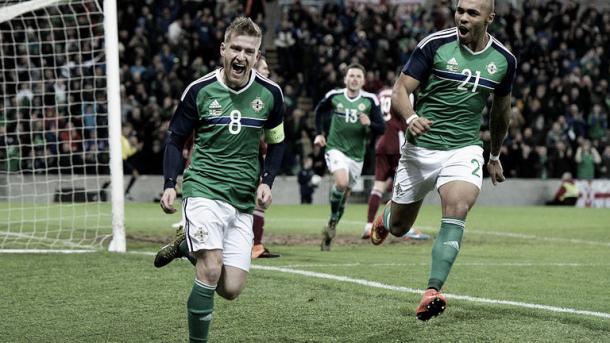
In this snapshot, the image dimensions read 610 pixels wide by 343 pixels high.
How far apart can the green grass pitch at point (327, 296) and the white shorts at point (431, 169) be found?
896mm

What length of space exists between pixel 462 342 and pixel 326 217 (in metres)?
13.9

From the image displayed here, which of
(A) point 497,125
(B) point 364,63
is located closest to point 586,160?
(B) point 364,63

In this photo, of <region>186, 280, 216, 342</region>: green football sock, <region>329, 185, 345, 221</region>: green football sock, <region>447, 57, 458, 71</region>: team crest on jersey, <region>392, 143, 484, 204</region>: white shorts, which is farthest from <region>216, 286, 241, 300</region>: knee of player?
<region>329, 185, 345, 221</region>: green football sock

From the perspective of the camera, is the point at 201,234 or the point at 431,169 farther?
the point at 431,169

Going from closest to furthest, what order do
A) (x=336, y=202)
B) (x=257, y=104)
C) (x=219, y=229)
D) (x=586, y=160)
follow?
1. (x=219, y=229)
2. (x=257, y=104)
3. (x=336, y=202)
4. (x=586, y=160)

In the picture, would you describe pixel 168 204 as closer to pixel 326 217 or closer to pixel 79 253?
pixel 79 253

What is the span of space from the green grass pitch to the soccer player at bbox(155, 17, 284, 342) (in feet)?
2.37

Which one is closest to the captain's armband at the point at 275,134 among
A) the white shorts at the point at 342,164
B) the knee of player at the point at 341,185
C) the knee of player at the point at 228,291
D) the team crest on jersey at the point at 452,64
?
the knee of player at the point at 228,291

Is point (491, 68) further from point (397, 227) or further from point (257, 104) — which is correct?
point (257, 104)

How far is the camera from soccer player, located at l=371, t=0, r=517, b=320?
7.23 m

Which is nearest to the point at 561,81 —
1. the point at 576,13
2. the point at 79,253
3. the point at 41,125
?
the point at 576,13

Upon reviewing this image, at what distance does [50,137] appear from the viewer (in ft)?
60.6

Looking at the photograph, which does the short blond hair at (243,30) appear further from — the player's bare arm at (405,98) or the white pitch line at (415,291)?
the white pitch line at (415,291)

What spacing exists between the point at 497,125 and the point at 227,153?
257 centimetres
